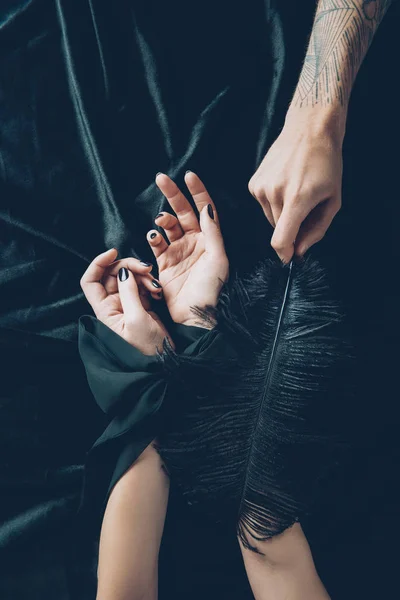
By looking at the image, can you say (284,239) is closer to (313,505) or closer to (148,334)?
(148,334)

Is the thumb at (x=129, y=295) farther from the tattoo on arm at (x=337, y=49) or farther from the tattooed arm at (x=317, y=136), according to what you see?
the tattoo on arm at (x=337, y=49)

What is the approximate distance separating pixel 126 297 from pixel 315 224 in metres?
0.40

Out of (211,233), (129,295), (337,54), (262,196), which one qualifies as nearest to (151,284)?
(129,295)

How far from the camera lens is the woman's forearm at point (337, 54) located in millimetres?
875

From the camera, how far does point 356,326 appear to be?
1018 millimetres

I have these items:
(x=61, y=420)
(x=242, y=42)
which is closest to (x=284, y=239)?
(x=242, y=42)

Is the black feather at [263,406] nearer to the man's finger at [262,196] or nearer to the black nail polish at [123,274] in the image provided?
the man's finger at [262,196]

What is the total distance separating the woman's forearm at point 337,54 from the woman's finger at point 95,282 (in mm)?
483

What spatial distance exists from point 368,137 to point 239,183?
28cm

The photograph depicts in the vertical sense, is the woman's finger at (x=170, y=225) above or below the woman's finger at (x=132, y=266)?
above

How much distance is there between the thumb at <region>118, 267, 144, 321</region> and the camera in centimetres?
97

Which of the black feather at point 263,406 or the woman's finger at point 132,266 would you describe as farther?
the woman's finger at point 132,266

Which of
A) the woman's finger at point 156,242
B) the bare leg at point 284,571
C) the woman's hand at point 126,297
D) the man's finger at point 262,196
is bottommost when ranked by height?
the bare leg at point 284,571

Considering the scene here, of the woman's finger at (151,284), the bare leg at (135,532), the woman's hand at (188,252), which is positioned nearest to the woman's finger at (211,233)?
the woman's hand at (188,252)
